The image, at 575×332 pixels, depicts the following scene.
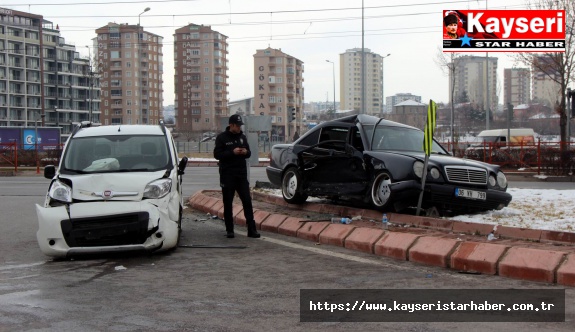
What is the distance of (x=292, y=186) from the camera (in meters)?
11.2

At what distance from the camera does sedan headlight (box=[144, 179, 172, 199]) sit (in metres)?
7.78

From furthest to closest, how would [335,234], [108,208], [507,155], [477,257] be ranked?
[507,155]
[335,234]
[108,208]
[477,257]

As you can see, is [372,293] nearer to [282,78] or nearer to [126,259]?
[126,259]

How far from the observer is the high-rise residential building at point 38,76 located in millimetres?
94000

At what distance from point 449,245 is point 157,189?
3.60 metres

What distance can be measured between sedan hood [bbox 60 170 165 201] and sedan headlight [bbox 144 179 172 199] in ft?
0.19

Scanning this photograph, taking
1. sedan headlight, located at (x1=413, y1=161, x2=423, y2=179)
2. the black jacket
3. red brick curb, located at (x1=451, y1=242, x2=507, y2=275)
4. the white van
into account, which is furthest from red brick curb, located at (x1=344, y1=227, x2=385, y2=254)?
the white van

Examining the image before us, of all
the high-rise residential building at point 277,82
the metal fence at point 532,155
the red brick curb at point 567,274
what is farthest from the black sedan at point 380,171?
the high-rise residential building at point 277,82

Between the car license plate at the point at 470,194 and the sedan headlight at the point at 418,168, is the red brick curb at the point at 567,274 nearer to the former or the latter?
the car license plate at the point at 470,194

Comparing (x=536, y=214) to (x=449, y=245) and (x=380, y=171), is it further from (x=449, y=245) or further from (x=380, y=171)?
(x=449, y=245)

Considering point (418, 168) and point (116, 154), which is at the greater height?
point (116, 154)

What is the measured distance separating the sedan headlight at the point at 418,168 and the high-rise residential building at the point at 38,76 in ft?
286

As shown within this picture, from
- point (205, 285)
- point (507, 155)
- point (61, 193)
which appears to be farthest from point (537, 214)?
point (507, 155)

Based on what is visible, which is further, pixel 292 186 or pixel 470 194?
pixel 292 186
